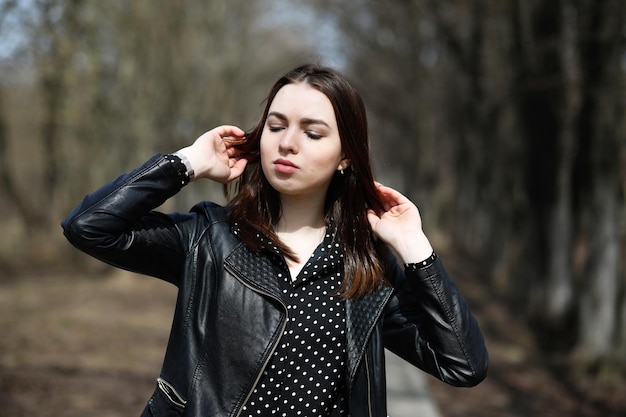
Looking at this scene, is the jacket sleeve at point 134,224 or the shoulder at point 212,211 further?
the shoulder at point 212,211

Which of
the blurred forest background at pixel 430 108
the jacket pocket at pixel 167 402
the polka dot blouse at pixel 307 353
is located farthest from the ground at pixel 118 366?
the polka dot blouse at pixel 307 353

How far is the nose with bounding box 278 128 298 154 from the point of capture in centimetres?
237

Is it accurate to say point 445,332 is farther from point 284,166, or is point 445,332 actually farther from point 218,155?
point 218,155

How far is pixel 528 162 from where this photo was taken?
1280cm

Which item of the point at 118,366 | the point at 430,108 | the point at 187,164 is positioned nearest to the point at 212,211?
the point at 187,164

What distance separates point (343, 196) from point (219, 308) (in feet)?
2.00

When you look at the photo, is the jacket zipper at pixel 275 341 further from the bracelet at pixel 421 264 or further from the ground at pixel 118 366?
the ground at pixel 118 366

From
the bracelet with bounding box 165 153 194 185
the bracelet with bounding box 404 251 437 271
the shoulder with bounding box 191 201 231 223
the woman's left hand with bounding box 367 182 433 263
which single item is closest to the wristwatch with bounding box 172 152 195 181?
the bracelet with bounding box 165 153 194 185

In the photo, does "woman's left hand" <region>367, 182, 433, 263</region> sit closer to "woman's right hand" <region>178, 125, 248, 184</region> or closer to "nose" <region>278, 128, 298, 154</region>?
"nose" <region>278, 128, 298, 154</region>

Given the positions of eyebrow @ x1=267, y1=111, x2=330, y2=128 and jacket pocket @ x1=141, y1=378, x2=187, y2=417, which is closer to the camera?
jacket pocket @ x1=141, y1=378, x2=187, y2=417

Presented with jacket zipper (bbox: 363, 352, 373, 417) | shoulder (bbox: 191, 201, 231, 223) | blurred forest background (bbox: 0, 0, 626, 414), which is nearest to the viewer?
jacket zipper (bbox: 363, 352, 373, 417)

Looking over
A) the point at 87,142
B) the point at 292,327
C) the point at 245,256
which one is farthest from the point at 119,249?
the point at 87,142

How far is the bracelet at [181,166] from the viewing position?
7.89 ft

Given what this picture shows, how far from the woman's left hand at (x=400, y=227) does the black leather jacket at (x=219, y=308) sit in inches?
2.4
